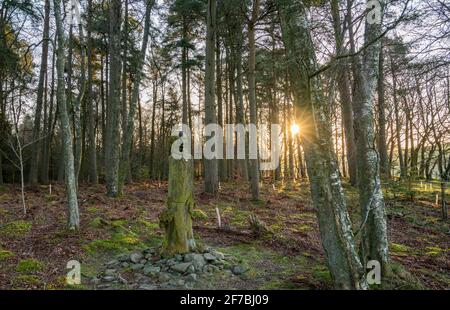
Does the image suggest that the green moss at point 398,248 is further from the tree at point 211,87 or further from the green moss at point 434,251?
the tree at point 211,87

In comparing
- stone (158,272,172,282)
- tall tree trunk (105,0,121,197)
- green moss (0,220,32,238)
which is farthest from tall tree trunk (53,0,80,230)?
tall tree trunk (105,0,121,197)

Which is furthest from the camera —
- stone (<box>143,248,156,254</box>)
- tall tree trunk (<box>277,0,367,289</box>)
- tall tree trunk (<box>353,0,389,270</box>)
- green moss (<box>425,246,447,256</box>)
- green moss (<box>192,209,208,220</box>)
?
green moss (<box>192,209,208,220</box>)

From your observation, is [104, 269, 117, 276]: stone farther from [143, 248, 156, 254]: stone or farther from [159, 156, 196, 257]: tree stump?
[159, 156, 196, 257]: tree stump

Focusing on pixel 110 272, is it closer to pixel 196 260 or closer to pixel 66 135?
pixel 196 260

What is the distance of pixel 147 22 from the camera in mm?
11766

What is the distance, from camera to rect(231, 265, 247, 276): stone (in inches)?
196

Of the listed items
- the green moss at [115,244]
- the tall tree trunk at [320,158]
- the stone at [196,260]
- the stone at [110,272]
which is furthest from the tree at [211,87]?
the tall tree trunk at [320,158]

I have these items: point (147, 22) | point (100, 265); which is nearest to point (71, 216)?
point (100, 265)

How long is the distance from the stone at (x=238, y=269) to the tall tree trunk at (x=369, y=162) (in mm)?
1882

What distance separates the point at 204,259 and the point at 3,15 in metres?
16.8

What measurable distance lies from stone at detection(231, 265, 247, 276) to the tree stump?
0.79 metres

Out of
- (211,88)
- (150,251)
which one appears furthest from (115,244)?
(211,88)

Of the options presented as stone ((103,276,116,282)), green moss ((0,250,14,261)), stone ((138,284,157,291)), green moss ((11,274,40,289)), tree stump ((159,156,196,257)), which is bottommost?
stone ((138,284,157,291))

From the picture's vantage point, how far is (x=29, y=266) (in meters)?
4.73
